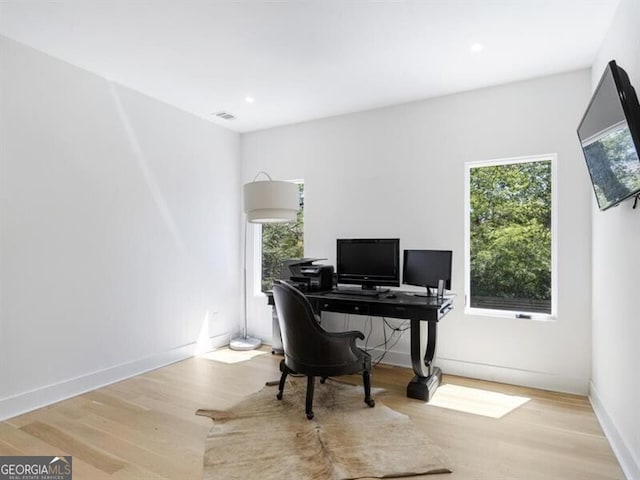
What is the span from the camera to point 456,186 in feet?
11.9

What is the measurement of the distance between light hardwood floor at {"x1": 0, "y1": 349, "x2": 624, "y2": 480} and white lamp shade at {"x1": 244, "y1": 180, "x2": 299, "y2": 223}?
5.20ft

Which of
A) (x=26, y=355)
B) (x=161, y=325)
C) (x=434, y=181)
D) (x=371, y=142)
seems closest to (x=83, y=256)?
(x=26, y=355)

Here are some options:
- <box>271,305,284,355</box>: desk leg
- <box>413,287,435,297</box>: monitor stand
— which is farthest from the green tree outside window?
<box>271,305,284,355</box>: desk leg

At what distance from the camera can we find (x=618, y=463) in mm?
2109

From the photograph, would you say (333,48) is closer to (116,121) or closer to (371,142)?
(371,142)

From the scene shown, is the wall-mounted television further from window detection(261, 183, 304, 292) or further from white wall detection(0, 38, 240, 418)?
white wall detection(0, 38, 240, 418)

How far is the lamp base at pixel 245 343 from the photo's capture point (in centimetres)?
447

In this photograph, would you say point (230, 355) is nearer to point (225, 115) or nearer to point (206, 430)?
point (206, 430)

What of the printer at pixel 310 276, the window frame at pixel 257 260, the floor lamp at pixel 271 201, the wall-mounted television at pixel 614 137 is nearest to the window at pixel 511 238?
the wall-mounted television at pixel 614 137

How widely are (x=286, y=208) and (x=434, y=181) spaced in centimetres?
155

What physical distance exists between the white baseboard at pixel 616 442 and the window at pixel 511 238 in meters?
0.79

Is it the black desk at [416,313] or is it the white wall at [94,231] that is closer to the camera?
the white wall at [94,231]

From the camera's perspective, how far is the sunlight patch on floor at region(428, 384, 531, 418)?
282 cm

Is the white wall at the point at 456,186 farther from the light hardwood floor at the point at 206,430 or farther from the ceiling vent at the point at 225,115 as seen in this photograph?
the ceiling vent at the point at 225,115
